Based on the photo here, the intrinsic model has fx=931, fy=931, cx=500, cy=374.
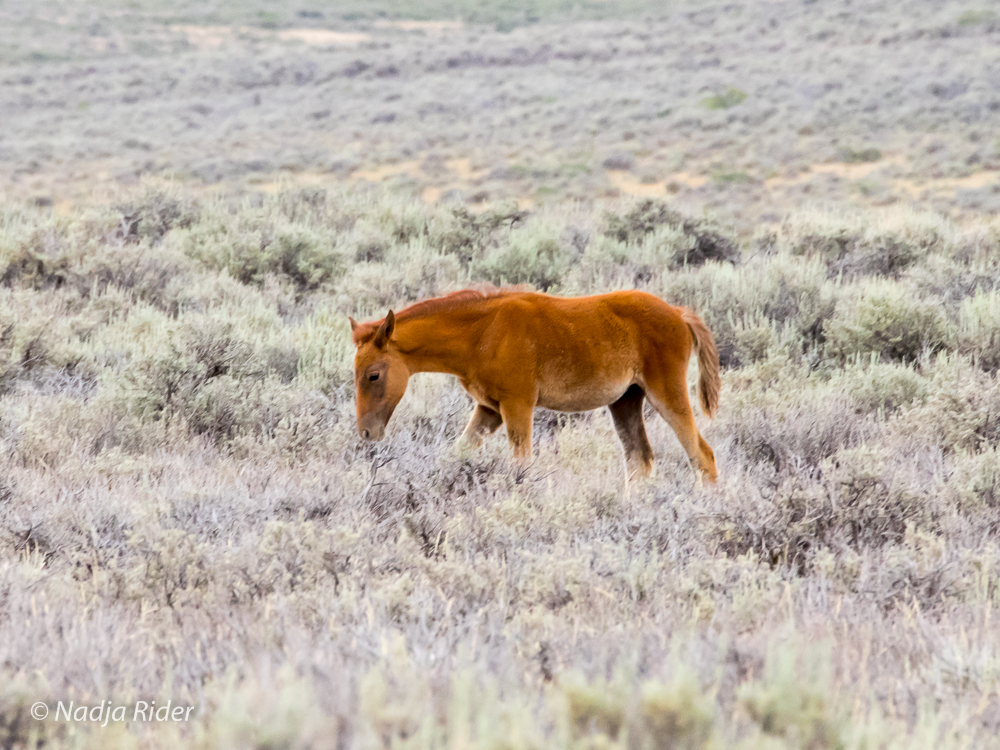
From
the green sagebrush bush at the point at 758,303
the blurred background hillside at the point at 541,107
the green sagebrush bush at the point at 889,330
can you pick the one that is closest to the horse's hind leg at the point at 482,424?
the green sagebrush bush at the point at 758,303

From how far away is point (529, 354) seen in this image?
457 centimetres

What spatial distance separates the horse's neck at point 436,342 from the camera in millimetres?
4562

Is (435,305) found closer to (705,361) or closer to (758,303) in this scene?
(705,361)

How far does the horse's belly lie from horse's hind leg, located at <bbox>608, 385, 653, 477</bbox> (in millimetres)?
386

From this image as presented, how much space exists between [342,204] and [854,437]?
9.73 m

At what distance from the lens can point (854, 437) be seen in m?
5.61

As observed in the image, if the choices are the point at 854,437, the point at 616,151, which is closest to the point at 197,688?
the point at 854,437

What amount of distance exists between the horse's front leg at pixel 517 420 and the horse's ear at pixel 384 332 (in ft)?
2.15

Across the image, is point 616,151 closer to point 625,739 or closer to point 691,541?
point 691,541

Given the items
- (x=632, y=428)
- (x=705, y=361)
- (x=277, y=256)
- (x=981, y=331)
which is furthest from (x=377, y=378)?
(x=277, y=256)

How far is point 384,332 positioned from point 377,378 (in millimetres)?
222

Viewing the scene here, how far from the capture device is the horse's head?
4434mm

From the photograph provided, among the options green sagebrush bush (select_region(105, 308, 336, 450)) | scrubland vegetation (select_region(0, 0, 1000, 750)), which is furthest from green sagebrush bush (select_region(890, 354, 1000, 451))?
green sagebrush bush (select_region(105, 308, 336, 450))

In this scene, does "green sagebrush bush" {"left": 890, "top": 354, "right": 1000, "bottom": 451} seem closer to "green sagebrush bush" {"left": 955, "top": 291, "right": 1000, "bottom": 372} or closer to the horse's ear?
"green sagebrush bush" {"left": 955, "top": 291, "right": 1000, "bottom": 372}
